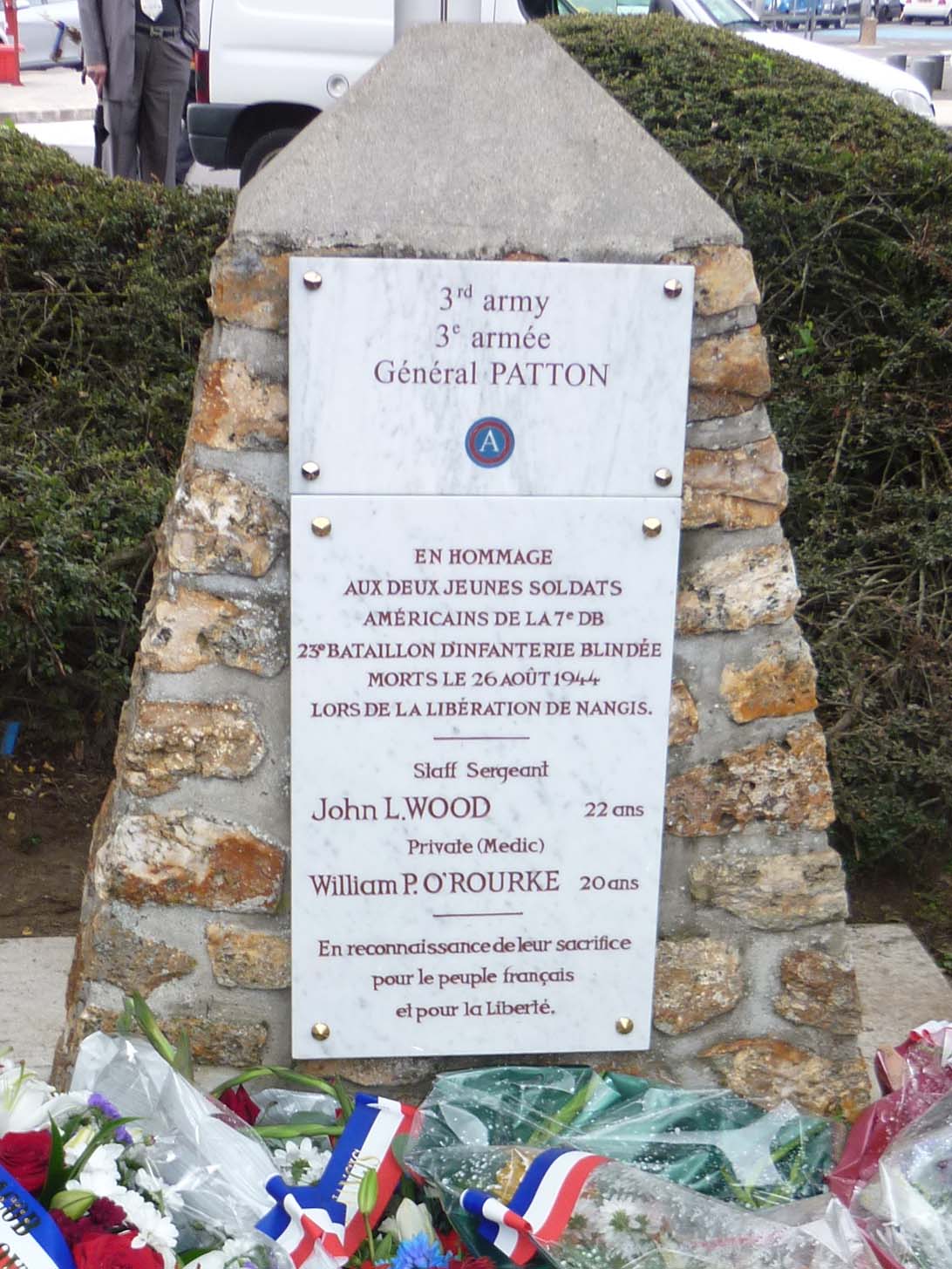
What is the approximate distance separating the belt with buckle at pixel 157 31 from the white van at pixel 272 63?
3.92 ft

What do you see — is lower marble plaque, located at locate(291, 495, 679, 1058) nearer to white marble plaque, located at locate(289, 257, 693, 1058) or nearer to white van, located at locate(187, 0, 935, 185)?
white marble plaque, located at locate(289, 257, 693, 1058)

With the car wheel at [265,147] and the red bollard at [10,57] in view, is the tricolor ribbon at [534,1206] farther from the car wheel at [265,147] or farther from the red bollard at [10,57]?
the red bollard at [10,57]

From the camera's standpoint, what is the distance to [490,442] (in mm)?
2049

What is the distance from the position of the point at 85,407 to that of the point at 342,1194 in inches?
105

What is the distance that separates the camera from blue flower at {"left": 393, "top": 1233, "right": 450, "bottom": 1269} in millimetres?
1883

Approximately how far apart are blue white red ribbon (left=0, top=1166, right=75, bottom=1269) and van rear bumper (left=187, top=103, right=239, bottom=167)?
21.9ft

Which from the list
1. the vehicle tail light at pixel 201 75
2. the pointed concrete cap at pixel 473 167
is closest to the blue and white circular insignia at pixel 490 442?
the pointed concrete cap at pixel 473 167

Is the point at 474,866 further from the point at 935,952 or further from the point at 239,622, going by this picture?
the point at 935,952

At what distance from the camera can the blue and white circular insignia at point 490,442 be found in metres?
2.04

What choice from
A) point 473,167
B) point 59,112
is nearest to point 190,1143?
point 473,167

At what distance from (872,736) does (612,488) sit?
1.59 meters

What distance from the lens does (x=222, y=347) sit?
2016 mm

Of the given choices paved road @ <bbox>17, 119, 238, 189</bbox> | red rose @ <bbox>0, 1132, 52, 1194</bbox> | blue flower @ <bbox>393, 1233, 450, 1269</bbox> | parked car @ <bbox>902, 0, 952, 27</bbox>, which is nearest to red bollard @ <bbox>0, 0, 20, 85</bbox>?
paved road @ <bbox>17, 119, 238, 189</bbox>

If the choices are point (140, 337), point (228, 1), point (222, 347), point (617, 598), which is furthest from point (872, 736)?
point (228, 1)
